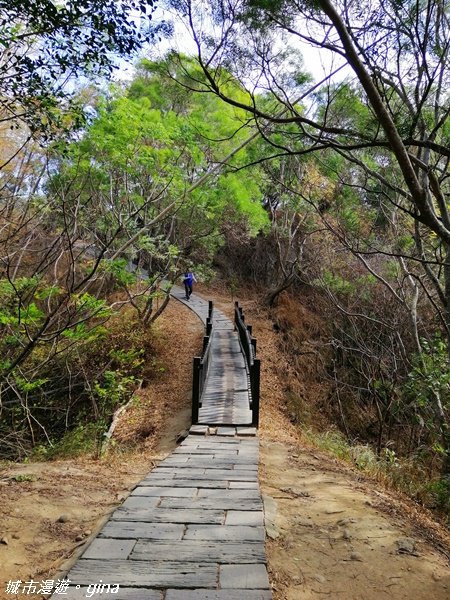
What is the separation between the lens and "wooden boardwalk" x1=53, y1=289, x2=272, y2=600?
8.11 feet

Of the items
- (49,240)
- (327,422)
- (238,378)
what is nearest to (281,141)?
(238,378)

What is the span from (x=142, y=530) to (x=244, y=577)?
96 cm

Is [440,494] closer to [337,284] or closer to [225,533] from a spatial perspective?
[225,533]

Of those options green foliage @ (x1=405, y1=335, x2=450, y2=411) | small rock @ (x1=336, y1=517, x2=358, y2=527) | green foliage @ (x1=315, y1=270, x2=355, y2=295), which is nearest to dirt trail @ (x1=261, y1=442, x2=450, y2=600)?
small rock @ (x1=336, y1=517, x2=358, y2=527)

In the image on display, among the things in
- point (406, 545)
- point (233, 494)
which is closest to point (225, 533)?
point (233, 494)

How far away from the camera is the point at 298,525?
3.70m

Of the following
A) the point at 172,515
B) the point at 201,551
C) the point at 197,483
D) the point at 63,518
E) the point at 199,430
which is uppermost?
the point at 201,551

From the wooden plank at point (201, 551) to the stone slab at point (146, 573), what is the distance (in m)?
0.08

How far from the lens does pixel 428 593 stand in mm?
2799

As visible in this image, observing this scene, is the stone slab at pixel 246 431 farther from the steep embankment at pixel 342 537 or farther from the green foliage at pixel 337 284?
the green foliage at pixel 337 284

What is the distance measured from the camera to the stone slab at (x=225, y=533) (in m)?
3.12


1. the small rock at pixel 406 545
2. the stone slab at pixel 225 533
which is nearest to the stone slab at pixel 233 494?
the stone slab at pixel 225 533

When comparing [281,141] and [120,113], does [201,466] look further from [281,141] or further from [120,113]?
[281,141]

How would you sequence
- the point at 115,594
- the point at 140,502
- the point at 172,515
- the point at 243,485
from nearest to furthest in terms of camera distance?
the point at 115,594 < the point at 172,515 < the point at 140,502 < the point at 243,485
